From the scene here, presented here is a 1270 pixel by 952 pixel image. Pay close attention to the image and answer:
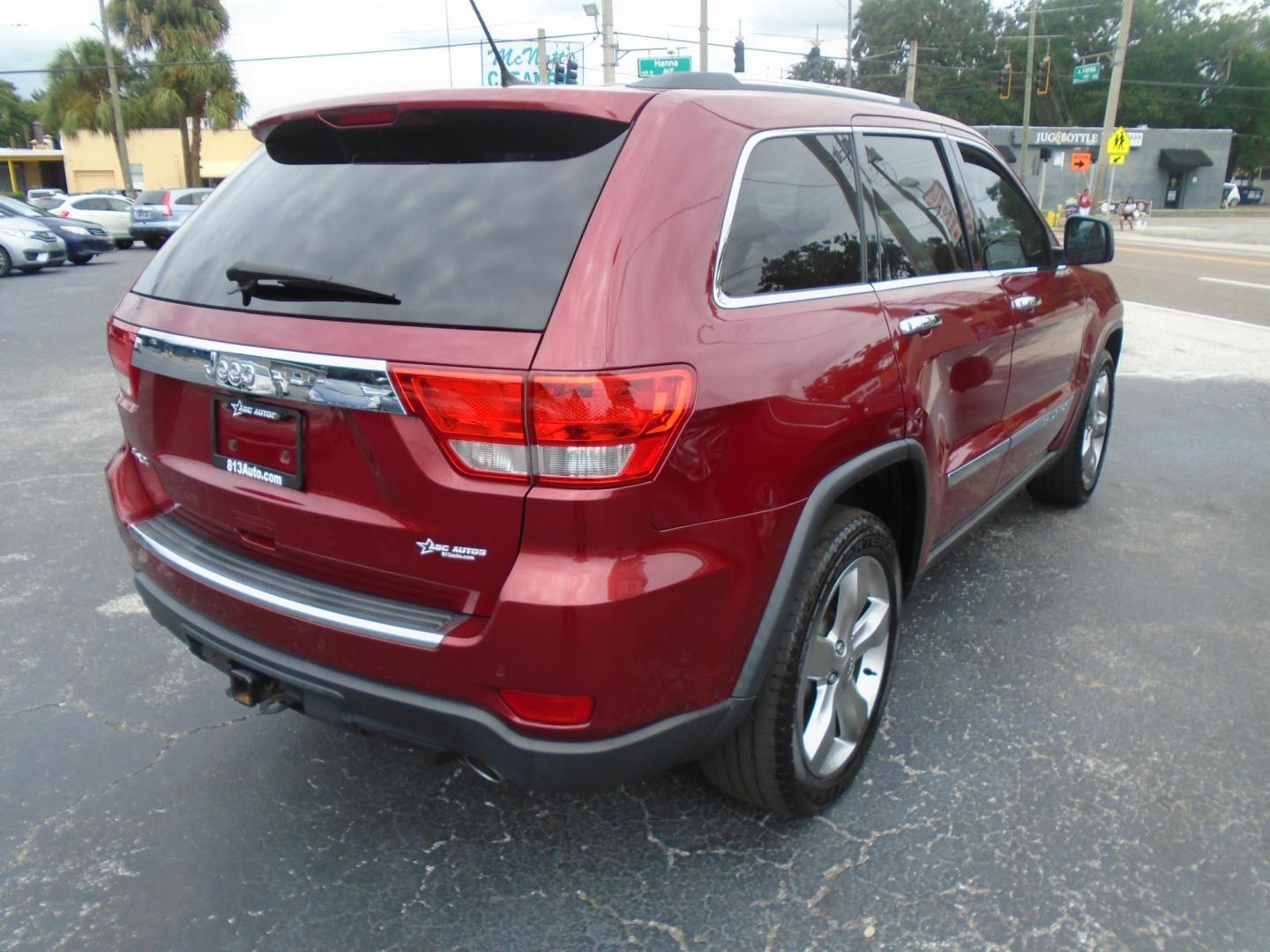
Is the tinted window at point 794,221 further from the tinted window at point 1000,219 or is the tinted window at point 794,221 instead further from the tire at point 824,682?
the tinted window at point 1000,219

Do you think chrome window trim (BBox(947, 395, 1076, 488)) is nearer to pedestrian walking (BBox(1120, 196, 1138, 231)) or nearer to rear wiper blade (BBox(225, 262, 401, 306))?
rear wiper blade (BBox(225, 262, 401, 306))

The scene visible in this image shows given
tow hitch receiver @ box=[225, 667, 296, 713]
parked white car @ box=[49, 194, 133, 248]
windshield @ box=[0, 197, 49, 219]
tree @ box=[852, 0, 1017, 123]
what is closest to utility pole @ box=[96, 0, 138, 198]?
parked white car @ box=[49, 194, 133, 248]

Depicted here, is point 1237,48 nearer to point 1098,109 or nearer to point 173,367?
point 1098,109

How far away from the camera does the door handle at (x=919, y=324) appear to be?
2729mm

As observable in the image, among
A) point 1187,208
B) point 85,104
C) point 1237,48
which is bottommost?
point 1187,208

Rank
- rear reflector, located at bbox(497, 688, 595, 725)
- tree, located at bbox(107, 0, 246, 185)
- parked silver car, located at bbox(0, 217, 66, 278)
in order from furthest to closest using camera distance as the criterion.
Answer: tree, located at bbox(107, 0, 246, 185) < parked silver car, located at bbox(0, 217, 66, 278) < rear reflector, located at bbox(497, 688, 595, 725)

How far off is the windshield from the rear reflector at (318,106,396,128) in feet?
67.2

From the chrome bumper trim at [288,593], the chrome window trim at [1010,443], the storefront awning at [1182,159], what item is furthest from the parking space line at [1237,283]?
the storefront awning at [1182,159]

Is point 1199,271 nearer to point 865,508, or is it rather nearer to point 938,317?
point 938,317

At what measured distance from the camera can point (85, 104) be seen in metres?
43.6

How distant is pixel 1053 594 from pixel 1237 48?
292ft

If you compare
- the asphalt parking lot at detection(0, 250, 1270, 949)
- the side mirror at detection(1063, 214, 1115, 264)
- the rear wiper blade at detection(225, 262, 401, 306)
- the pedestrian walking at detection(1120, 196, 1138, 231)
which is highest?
the rear wiper blade at detection(225, 262, 401, 306)

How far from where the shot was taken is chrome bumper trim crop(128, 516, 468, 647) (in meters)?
2.05

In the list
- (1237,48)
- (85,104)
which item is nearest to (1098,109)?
(1237,48)
